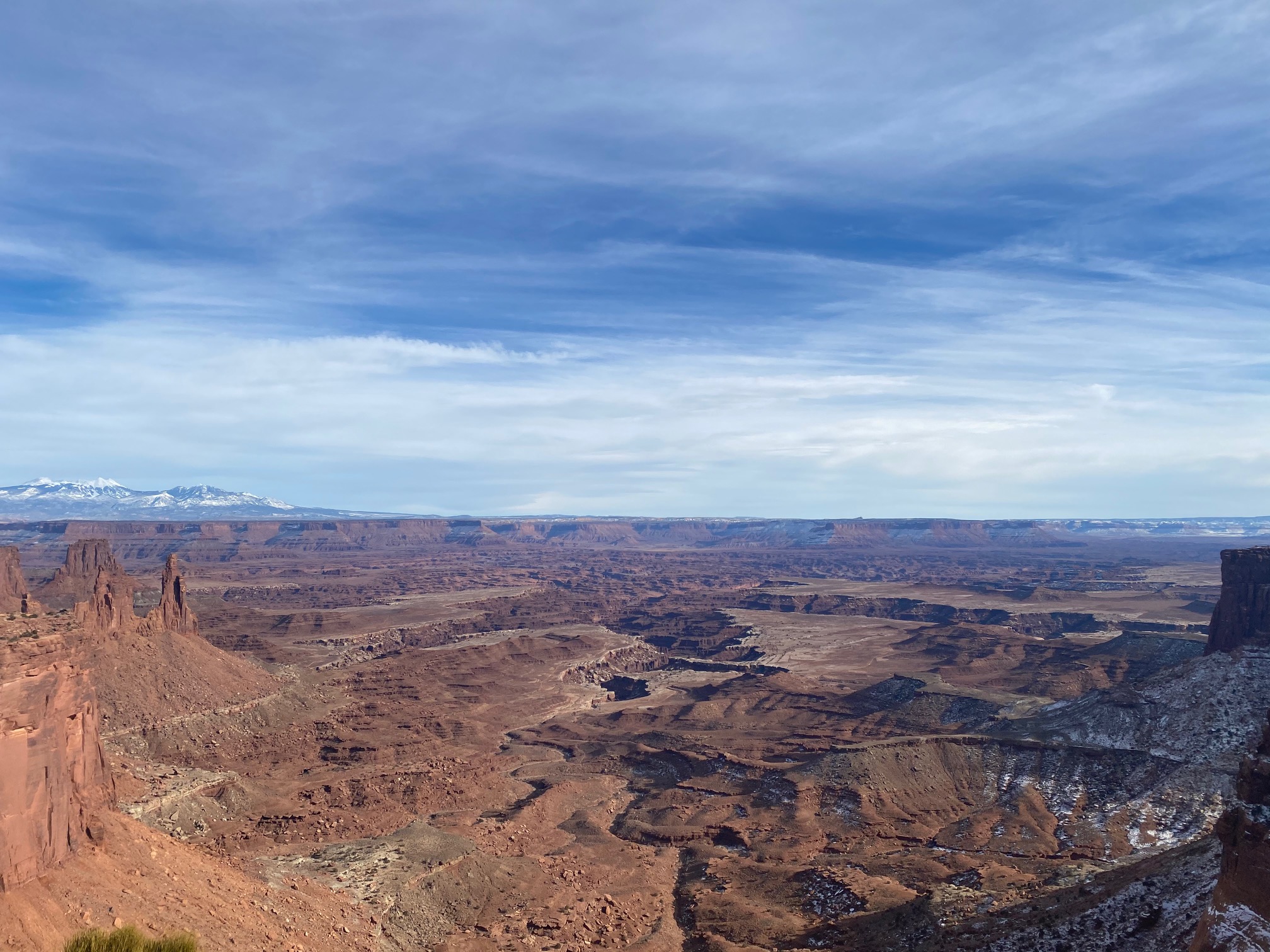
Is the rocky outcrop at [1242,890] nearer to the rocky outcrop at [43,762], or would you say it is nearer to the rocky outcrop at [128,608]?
the rocky outcrop at [43,762]

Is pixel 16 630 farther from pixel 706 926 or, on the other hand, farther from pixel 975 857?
pixel 975 857

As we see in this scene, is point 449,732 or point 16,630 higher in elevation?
point 16,630

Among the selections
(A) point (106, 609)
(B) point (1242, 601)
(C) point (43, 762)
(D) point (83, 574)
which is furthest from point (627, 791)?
(D) point (83, 574)

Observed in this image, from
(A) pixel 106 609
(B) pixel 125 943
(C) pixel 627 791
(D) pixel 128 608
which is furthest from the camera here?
(D) pixel 128 608

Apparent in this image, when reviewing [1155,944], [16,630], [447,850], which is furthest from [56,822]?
[1155,944]

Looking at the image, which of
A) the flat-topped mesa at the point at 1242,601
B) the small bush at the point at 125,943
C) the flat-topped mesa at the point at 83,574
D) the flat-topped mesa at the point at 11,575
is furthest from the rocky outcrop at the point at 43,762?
the flat-topped mesa at the point at 11,575

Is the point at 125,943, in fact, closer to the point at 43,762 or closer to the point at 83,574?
the point at 43,762
